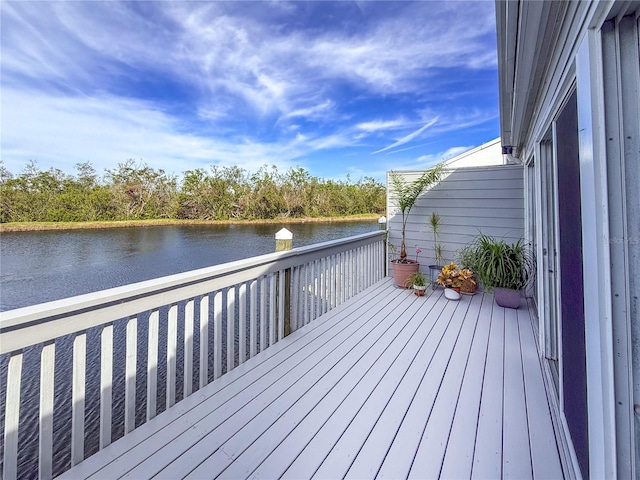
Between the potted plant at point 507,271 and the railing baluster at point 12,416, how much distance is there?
13.4 feet

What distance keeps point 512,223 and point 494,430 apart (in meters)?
3.38

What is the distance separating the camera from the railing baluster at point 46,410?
46.3 inches

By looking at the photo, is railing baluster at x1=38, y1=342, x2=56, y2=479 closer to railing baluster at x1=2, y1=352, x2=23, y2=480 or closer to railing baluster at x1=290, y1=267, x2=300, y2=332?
railing baluster at x1=2, y1=352, x2=23, y2=480

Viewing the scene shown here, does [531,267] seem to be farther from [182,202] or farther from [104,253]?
[182,202]

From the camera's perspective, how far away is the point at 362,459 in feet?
4.41

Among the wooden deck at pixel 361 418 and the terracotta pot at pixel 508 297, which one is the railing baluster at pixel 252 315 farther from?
the terracotta pot at pixel 508 297

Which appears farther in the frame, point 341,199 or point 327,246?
point 341,199

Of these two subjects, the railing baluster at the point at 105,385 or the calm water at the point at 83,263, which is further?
the calm water at the point at 83,263

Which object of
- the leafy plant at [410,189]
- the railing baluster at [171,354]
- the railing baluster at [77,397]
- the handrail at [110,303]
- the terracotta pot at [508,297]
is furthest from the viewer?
the leafy plant at [410,189]

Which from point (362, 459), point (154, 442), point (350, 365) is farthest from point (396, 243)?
point (154, 442)

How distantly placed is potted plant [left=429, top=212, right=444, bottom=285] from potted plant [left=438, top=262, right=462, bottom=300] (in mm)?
430

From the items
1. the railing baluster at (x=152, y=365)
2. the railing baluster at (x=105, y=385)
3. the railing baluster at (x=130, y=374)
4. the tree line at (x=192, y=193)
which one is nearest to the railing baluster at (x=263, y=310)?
the railing baluster at (x=152, y=365)

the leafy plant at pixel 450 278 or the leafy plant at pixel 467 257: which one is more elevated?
the leafy plant at pixel 467 257

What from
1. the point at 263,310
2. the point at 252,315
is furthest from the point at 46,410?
the point at 263,310
